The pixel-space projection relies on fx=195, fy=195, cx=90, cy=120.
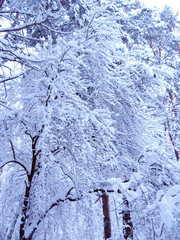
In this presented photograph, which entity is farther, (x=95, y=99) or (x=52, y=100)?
(x=95, y=99)

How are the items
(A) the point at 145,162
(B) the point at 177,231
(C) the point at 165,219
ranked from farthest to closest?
(A) the point at 145,162
(B) the point at 177,231
(C) the point at 165,219

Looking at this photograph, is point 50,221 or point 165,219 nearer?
point 165,219

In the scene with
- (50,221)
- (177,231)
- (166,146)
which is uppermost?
→ (166,146)

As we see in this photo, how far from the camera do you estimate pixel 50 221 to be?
337 centimetres

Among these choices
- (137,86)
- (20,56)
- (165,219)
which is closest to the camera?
(165,219)

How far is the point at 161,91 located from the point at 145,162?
186 centimetres

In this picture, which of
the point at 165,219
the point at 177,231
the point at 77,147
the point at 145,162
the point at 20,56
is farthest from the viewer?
the point at 145,162

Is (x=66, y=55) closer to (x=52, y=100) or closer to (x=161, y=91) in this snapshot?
(x=52, y=100)

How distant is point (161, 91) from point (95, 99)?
170cm

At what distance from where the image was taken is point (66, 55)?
329cm

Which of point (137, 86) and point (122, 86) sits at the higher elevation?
point (137, 86)

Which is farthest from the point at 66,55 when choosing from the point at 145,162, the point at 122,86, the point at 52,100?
the point at 145,162

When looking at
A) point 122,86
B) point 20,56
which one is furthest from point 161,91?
point 20,56

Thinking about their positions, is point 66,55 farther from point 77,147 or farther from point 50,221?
Result: point 50,221
